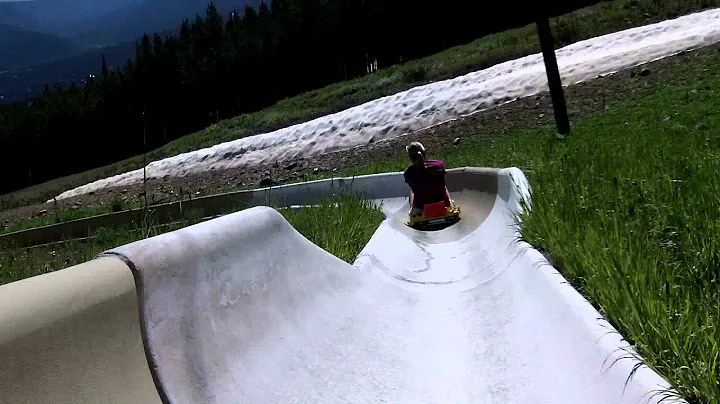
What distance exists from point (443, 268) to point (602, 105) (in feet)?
44.9

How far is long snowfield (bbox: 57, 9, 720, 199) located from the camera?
2508 cm

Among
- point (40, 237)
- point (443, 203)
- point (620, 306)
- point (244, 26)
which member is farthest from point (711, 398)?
point (244, 26)

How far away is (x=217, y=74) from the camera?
93188 mm

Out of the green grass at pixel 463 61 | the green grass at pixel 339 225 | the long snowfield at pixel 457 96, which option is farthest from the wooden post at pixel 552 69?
the green grass at pixel 463 61

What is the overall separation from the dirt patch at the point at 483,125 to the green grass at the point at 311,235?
8637mm

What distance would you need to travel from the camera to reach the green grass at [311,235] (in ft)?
21.1

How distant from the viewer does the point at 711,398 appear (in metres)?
2.25

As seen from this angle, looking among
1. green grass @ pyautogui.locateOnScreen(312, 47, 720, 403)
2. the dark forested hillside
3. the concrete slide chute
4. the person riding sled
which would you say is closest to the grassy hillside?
green grass @ pyautogui.locateOnScreen(312, 47, 720, 403)

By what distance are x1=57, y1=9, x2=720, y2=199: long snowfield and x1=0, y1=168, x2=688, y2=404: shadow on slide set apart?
20319mm

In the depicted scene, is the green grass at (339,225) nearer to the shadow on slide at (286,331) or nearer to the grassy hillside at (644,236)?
the grassy hillside at (644,236)

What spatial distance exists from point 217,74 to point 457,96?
226 feet

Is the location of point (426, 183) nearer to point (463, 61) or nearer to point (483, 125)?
point (483, 125)

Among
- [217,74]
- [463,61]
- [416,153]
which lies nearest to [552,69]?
[416,153]

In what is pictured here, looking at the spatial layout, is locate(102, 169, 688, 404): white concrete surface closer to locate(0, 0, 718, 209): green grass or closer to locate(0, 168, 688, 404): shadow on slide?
locate(0, 168, 688, 404): shadow on slide
